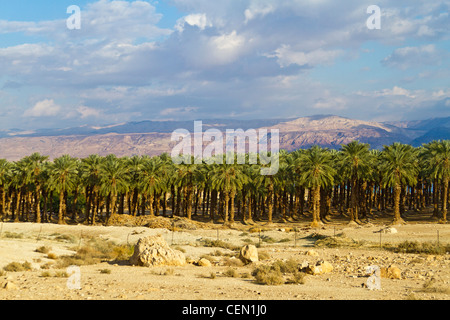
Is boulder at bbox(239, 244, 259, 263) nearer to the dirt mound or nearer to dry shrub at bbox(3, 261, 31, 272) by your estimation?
dry shrub at bbox(3, 261, 31, 272)

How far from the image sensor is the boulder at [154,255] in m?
23.1

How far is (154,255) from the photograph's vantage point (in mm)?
23234

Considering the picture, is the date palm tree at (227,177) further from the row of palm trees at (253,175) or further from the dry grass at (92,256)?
the dry grass at (92,256)

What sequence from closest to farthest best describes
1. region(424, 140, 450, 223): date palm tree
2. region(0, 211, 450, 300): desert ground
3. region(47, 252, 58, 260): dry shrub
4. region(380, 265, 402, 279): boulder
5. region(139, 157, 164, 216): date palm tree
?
region(0, 211, 450, 300): desert ground → region(380, 265, 402, 279): boulder → region(47, 252, 58, 260): dry shrub → region(424, 140, 450, 223): date palm tree → region(139, 157, 164, 216): date palm tree

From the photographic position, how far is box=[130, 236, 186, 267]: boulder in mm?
23062

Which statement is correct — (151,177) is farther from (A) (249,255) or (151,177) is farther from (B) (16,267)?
(B) (16,267)

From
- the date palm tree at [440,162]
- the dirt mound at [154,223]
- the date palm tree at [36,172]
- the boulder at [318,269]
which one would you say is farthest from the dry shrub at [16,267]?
the date palm tree at [440,162]

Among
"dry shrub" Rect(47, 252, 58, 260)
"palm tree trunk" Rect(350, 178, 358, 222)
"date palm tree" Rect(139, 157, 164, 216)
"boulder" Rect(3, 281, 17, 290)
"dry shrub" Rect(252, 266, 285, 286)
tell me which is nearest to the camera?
"boulder" Rect(3, 281, 17, 290)

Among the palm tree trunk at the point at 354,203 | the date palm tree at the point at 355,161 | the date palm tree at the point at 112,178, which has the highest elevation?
the date palm tree at the point at 355,161

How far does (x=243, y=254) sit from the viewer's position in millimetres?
25453

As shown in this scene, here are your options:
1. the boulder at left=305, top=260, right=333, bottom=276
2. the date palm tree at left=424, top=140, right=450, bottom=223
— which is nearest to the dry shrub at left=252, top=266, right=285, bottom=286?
the boulder at left=305, top=260, right=333, bottom=276

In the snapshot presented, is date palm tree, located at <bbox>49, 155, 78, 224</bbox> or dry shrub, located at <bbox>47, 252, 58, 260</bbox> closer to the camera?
dry shrub, located at <bbox>47, 252, 58, 260</bbox>

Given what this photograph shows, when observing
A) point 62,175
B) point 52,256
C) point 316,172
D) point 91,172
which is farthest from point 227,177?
point 52,256

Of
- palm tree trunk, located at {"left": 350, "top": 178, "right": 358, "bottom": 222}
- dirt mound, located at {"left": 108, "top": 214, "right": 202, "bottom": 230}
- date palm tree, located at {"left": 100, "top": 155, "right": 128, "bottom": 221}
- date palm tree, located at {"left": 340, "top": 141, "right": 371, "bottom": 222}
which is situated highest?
date palm tree, located at {"left": 340, "top": 141, "right": 371, "bottom": 222}
